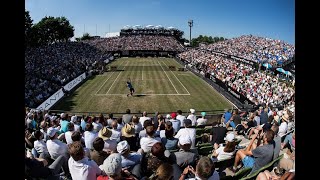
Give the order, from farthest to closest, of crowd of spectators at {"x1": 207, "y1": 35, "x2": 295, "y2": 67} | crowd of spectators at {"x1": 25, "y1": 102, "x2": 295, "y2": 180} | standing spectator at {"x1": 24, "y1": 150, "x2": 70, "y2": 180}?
crowd of spectators at {"x1": 207, "y1": 35, "x2": 295, "y2": 67} < standing spectator at {"x1": 24, "y1": 150, "x2": 70, "y2": 180} < crowd of spectators at {"x1": 25, "y1": 102, "x2": 295, "y2": 180}

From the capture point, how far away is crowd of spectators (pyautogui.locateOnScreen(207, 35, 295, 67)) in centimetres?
5489

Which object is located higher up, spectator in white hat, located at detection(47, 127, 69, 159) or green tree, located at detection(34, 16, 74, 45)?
green tree, located at detection(34, 16, 74, 45)

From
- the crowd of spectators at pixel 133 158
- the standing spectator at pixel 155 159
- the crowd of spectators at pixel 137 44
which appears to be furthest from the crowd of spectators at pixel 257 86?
the crowd of spectators at pixel 137 44

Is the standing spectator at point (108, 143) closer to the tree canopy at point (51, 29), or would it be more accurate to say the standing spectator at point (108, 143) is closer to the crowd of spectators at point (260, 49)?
the crowd of spectators at point (260, 49)

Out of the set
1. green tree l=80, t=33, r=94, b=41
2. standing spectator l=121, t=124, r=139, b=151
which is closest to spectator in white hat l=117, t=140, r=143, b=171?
standing spectator l=121, t=124, r=139, b=151

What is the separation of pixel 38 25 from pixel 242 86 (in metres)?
102

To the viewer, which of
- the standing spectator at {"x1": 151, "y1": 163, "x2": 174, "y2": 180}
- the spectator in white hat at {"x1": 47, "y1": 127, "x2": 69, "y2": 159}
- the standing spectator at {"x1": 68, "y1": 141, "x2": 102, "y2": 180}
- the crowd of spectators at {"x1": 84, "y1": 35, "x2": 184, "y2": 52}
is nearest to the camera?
the standing spectator at {"x1": 151, "y1": 163, "x2": 174, "y2": 180}

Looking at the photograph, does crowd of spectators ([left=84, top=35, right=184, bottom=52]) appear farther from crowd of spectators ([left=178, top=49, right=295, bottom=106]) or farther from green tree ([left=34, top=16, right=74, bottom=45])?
crowd of spectators ([left=178, top=49, right=295, bottom=106])

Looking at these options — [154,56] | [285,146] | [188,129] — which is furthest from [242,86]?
[154,56]

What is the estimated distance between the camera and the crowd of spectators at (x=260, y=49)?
54891mm
